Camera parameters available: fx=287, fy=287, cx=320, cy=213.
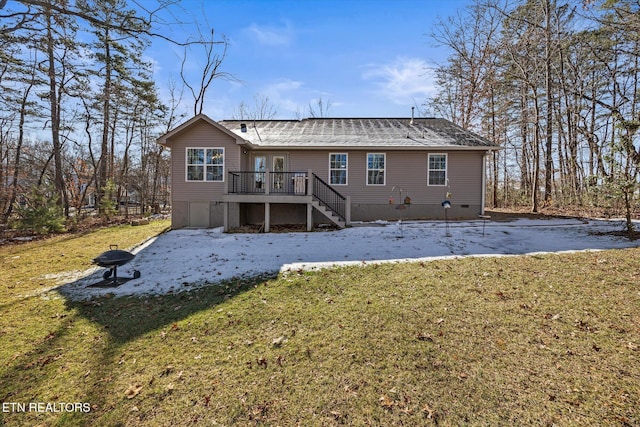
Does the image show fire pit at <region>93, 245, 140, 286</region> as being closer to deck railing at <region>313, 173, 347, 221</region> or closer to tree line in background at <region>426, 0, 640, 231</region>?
deck railing at <region>313, 173, 347, 221</region>

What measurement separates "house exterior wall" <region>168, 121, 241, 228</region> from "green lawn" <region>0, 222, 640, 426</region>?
673cm

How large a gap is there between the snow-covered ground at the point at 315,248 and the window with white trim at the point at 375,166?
3.00 meters

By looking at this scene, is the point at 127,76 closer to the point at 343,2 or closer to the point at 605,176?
the point at 343,2

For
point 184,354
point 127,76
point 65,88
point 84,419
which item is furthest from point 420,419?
point 127,76

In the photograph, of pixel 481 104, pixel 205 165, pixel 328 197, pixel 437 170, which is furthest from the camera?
pixel 481 104

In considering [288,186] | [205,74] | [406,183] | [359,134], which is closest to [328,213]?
[288,186]

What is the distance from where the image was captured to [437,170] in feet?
43.0

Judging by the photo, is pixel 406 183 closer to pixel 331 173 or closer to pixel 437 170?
pixel 437 170

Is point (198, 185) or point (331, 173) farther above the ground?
point (331, 173)

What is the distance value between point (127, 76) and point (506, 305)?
21967 millimetres

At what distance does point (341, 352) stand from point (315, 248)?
4.95m

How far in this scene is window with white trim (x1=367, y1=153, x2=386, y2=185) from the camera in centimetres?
1311

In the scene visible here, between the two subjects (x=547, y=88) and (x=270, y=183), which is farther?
(x=547, y=88)

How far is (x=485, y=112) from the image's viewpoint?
19.8 m
